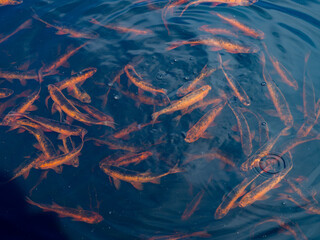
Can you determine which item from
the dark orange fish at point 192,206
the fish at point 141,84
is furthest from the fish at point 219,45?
the dark orange fish at point 192,206

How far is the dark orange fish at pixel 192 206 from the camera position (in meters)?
3.85

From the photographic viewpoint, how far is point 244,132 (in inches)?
173

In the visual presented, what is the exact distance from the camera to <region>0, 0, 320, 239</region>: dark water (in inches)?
150

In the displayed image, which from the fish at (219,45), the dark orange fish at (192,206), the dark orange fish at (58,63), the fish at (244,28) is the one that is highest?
the fish at (244,28)

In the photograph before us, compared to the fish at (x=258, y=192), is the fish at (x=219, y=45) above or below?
above

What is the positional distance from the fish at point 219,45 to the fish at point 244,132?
160 centimetres

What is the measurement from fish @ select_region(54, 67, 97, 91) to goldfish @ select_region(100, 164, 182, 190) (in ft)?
6.35

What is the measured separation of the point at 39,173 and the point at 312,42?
6262mm

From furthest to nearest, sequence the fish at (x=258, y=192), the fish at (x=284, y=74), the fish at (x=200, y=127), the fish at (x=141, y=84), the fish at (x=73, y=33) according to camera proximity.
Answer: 1. the fish at (x=73, y=33)
2. the fish at (x=284, y=74)
3. the fish at (x=141, y=84)
4. the fish at (x=200, y=127)
5. the fish at (x=258, y=192)

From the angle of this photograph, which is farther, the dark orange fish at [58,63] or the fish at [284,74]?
the dark orange fish at [58,63]

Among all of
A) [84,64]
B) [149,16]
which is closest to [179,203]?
[84,64]

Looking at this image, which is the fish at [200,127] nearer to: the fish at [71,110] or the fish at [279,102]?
the fish at [279,102]

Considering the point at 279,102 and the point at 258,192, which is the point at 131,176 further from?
the point at 279,102

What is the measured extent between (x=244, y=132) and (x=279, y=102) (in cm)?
98
